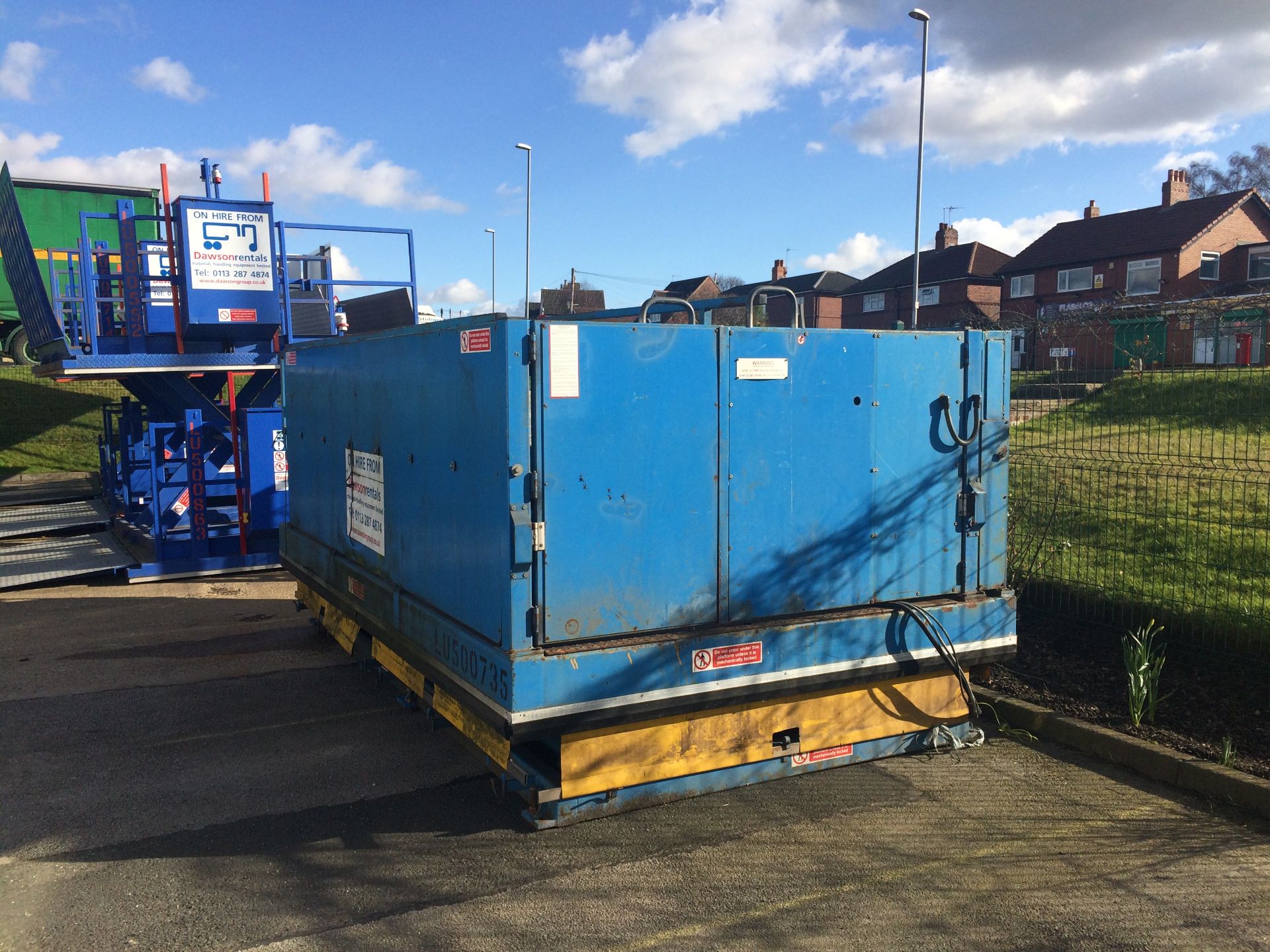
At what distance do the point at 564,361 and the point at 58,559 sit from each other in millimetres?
9939

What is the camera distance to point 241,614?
9070mm

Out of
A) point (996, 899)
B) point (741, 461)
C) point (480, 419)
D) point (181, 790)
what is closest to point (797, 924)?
point (996, 899)

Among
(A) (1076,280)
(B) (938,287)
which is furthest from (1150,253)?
(B) (938,287)

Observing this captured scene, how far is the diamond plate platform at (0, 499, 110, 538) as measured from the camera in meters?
13.3

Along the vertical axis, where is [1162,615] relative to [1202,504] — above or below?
below

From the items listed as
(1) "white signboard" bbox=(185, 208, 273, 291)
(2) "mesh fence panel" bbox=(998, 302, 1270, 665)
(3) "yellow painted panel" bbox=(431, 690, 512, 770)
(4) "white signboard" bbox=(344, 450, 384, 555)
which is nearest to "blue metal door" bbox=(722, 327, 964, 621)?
(3) "yellow painted panel" bbox=(431, 690, 512, 770)

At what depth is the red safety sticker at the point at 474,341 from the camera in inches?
155

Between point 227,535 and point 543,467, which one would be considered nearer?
point 543,467

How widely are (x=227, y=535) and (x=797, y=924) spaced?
9.67 metres

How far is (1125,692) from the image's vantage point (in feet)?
18.7

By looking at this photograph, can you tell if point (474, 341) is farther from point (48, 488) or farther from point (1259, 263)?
point (1259, 263)

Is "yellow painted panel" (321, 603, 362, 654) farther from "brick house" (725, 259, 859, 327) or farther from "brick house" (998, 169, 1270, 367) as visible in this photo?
"brick house" (725, 259, 859, 327)

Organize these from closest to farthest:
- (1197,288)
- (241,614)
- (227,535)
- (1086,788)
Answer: (1086,788), (241,614), (227,535), (1197,288)

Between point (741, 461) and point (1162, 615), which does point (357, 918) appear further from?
point (1162, 615)
